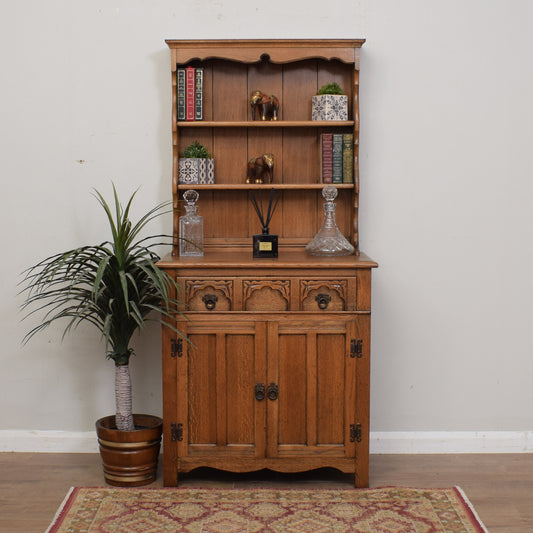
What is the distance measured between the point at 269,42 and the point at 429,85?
33.4 inches

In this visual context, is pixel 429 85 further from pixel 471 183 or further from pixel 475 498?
pixel 475 498

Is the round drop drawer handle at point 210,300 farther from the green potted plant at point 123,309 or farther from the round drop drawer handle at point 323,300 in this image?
the round drop drawer handle at point 323,300

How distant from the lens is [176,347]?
10.3 feet

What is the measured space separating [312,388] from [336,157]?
3.71 feet

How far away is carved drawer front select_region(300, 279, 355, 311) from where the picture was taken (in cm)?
311

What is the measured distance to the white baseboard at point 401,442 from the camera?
144 inches

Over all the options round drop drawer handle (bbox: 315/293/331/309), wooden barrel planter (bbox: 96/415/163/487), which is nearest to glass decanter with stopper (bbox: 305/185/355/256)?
round drop drawer handle (bbox: 315/293/331/309)

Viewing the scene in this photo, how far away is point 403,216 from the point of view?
3.63m

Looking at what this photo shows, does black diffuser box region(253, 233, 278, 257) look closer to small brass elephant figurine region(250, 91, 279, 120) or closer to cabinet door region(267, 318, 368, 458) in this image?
cabinet door region(267, 318, 368, 458)

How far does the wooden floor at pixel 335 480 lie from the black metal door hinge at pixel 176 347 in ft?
2.07

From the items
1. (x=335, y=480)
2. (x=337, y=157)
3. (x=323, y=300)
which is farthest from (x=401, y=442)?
(x=337, y=157)

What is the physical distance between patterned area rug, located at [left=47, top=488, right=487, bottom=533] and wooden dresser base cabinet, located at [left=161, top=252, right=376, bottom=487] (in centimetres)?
14

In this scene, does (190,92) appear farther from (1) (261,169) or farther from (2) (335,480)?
(2) (335,480)

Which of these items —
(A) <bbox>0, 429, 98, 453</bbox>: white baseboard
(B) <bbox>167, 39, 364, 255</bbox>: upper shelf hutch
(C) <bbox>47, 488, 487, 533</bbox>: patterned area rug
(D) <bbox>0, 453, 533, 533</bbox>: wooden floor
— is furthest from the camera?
(A) <bbox>0, 429, 98, 453</bbox>: white baseboard
